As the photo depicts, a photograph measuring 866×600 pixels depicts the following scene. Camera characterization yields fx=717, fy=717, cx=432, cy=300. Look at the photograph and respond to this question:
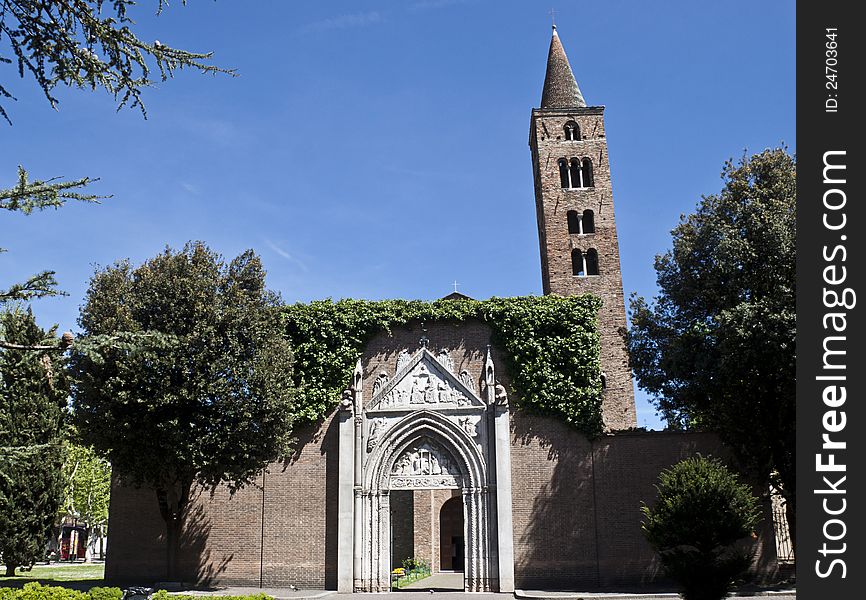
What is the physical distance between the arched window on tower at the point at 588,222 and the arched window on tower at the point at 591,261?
43.7 inches

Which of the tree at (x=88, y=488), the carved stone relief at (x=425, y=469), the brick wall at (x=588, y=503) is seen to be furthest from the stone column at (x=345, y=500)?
the tree at (x=88, y=488)

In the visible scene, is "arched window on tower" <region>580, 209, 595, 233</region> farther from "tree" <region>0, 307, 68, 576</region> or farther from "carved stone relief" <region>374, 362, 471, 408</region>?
"tree" <region>0, 307, 68, 576</region>

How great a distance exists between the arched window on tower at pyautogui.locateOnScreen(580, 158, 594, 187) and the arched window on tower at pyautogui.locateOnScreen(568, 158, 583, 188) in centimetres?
17

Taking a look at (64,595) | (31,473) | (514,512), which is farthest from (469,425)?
(31,473)

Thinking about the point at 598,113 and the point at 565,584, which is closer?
the point at 565,584

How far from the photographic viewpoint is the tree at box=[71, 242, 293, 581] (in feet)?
70.9

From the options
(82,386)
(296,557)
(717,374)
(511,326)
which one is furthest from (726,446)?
(82,386)

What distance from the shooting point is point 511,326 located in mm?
26062

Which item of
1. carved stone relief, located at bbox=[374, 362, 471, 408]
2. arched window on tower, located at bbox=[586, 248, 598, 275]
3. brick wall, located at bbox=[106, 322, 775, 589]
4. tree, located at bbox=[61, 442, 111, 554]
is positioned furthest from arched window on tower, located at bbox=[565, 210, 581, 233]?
tree, located at bbox=[61, 442, 111, 554]
